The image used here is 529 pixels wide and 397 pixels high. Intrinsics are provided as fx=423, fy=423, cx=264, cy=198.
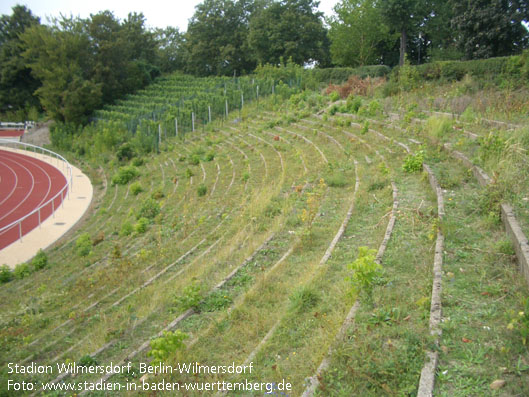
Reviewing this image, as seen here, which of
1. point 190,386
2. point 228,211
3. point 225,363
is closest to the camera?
point 190,386

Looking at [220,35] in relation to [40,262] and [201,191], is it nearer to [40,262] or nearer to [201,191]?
[201,191]

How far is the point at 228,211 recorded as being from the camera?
1054 centimetres

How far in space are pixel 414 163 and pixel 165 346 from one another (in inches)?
252

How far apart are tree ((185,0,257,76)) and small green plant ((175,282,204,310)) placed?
42.8 m

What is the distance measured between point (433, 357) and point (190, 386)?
2.30 meters

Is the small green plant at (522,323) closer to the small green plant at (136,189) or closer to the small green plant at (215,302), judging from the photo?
the small green plant at (215,302)

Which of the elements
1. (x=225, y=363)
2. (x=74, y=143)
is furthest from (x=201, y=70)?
(x=225, y=363)

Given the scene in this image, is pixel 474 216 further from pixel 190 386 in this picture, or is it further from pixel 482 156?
pixel 190 386

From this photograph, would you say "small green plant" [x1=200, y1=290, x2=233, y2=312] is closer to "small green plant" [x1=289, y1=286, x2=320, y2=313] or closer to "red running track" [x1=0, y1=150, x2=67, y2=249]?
"small green plant" [x1=289, y1=286, x2=320, y2=313]

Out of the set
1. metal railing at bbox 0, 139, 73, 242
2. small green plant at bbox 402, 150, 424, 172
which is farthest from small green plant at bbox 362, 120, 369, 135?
metal railing at bbox 0, 139, 73, 242

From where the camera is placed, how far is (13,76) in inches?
1751

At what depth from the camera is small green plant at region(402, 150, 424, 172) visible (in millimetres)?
8705

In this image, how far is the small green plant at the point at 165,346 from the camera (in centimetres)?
437

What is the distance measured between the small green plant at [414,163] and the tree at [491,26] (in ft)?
62.7
